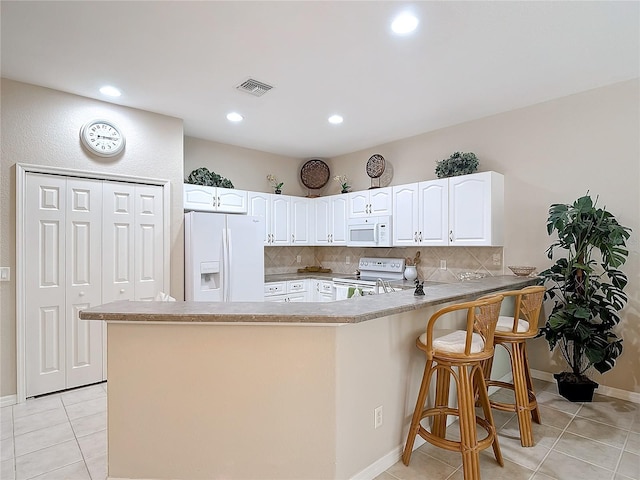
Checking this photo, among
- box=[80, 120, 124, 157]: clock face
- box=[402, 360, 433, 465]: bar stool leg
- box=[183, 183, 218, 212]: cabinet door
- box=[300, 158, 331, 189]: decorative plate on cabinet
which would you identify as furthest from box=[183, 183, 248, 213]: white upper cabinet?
box=[402, 360, 433, 465]: bar stool leg

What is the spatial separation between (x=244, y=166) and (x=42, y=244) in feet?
8.72

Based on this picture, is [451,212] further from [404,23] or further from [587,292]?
[404,23]

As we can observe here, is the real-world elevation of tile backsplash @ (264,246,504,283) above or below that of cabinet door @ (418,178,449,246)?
below

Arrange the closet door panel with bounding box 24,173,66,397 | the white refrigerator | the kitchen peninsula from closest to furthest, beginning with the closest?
the kitchen peninsula < the closet door panel with bounding box 24,173,66,397 < the white refrigerator

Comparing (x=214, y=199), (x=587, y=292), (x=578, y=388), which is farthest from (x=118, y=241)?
(x=578, y=388)

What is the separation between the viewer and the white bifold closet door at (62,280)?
9.87 feet

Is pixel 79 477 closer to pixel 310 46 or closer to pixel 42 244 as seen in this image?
pixel 42 244

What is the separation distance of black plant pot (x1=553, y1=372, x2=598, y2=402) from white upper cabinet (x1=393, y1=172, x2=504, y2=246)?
136 cm

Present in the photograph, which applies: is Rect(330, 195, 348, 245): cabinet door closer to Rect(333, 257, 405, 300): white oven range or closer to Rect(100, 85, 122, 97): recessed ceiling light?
Rect(333, 257, 405, 300): white oven range

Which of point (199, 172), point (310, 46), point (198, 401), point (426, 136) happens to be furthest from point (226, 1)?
point (426, 136)

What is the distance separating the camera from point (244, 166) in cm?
505

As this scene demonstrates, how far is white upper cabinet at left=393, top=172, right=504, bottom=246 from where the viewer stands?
353 centimetres

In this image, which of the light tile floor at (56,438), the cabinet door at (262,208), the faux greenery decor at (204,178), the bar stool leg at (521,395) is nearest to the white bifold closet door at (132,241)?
the faux greenery decor at (204,178)

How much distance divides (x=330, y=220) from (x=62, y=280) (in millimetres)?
3296
